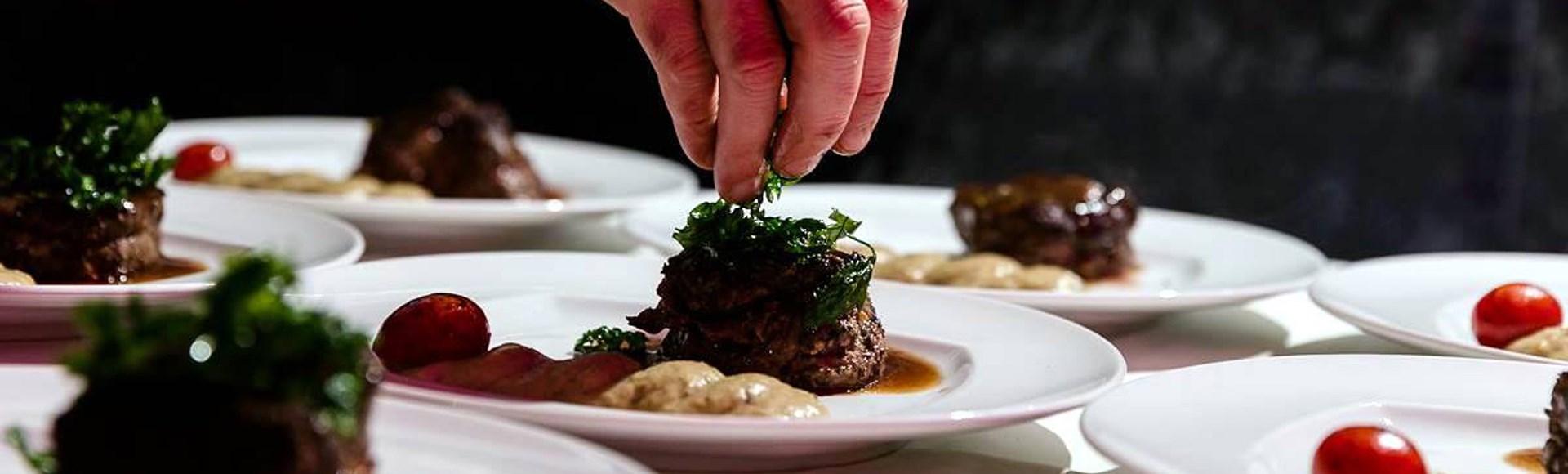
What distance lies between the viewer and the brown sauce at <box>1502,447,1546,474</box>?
3.04 metres

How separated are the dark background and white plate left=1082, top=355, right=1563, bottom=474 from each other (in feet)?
20.5

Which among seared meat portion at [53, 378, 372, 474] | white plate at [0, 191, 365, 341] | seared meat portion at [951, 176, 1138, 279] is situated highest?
seared meat portion at [53, 378, 372, 474]

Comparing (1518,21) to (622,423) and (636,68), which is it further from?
(622,423)

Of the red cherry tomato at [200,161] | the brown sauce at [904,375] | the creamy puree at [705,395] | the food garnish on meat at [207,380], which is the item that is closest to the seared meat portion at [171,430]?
the food garnish on meat at [207,380]

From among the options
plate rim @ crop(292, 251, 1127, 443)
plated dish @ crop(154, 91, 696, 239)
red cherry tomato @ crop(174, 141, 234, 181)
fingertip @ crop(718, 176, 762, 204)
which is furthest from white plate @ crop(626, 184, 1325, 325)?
red cherry tomato @ crop(174, 141, 234, 181)

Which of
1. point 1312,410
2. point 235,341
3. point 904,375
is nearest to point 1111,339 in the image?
point 904,375

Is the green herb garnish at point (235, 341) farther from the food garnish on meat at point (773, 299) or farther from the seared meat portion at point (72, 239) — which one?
the seared meat portion at point (72, 239)

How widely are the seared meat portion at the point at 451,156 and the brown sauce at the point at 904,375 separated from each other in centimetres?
262

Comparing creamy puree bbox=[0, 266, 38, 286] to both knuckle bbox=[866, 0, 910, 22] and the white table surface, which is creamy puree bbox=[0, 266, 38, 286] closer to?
the white table surface

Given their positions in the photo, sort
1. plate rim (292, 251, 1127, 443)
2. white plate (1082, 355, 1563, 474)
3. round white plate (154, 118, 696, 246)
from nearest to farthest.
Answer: plate rim (292, 251, 1127, 443) < white plate (1082, 355, 1563, 474) < round white plate (154, 118, 696, 246)

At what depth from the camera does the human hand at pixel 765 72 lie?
313 cm

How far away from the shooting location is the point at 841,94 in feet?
10.5

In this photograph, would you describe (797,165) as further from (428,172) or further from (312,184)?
(428,172)

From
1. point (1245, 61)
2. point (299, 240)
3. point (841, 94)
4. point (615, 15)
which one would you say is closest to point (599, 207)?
point (299, 240)
